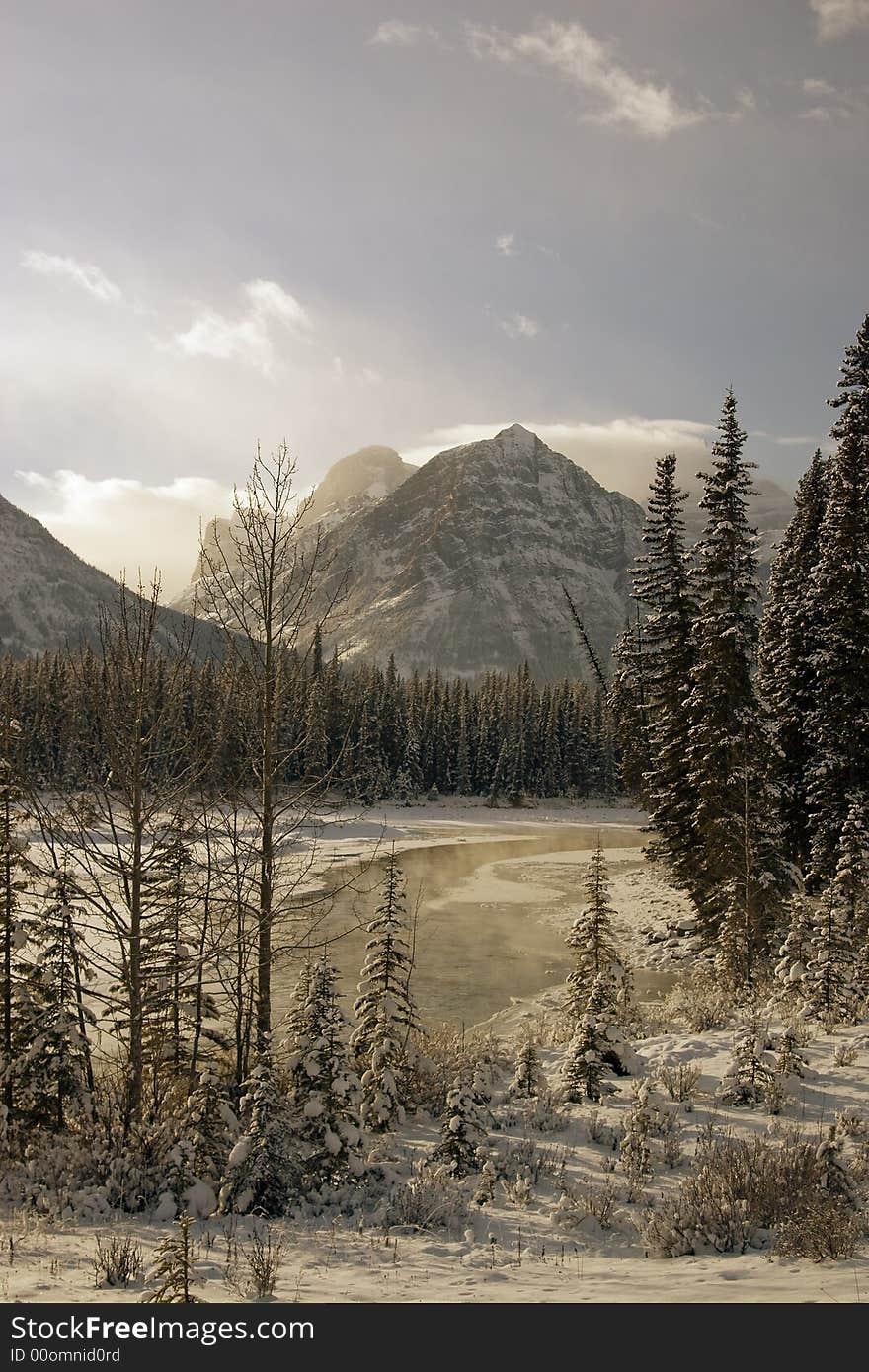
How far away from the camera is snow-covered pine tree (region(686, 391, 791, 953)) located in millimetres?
21375

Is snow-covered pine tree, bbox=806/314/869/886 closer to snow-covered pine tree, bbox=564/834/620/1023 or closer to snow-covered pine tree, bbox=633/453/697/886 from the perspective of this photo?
snow-covered pine tree, bbox=633/453/697/886

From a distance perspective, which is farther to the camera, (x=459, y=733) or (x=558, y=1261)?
(x=459, y=733)

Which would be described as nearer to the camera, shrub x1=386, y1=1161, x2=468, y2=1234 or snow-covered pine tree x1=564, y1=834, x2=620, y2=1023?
shrub x1=386, y1=1161, x2=468, y2=1234

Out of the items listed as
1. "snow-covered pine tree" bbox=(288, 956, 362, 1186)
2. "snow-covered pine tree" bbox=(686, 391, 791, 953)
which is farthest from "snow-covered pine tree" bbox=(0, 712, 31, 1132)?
"snow-covered pine tree" bbox=(686, 391, 791, 953)

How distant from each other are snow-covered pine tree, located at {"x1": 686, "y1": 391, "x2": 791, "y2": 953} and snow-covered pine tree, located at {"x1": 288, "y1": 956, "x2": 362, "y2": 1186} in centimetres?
1490

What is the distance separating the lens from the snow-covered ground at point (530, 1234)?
559 centimetres

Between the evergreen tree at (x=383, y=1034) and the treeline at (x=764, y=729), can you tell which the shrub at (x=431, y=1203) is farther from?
the treeline at (x=764, y=729)

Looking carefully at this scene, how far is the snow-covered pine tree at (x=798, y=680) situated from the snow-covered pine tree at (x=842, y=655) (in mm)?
663

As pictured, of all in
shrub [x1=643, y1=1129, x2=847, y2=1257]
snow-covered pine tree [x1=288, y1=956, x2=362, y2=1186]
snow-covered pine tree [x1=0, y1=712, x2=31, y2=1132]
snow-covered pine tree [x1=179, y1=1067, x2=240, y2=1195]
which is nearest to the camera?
shrub [x1=643, y1=1129, x2=847, y2=1257]

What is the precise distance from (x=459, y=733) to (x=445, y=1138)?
88.7m

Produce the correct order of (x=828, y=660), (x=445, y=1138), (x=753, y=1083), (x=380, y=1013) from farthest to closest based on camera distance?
(x=828, y=660), (x=380, y=1013), (x=753, y=1083), (x=445, y=1138)
